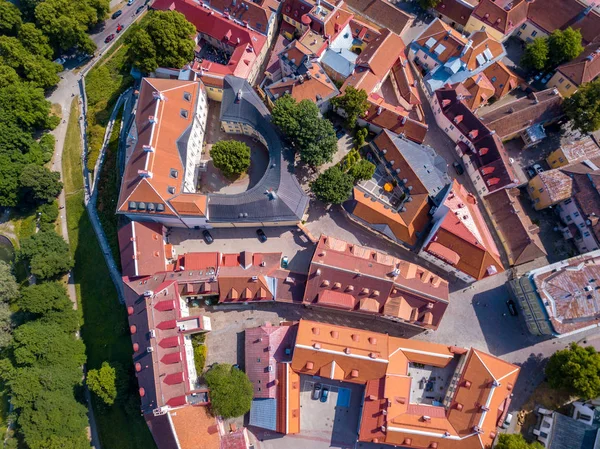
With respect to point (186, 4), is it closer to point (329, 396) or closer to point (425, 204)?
point (425, 204)

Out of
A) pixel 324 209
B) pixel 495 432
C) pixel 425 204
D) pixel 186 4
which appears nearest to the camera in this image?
pixel 495 432

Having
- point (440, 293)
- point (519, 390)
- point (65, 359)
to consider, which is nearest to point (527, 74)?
point (440, 293)

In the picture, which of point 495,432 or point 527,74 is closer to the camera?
point 495,432

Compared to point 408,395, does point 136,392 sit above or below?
below

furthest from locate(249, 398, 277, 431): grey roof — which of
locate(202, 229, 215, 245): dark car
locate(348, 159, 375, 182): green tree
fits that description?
locate(348, 159, 375, 182): green tree

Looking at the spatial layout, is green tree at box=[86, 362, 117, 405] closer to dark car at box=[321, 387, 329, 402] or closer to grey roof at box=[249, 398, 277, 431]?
grey roof at box=[249, 398, 277, 431]

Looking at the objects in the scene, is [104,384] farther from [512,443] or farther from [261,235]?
[512,443]

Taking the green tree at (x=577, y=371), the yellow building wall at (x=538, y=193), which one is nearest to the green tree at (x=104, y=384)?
the green tree at (x=577, y=371)
